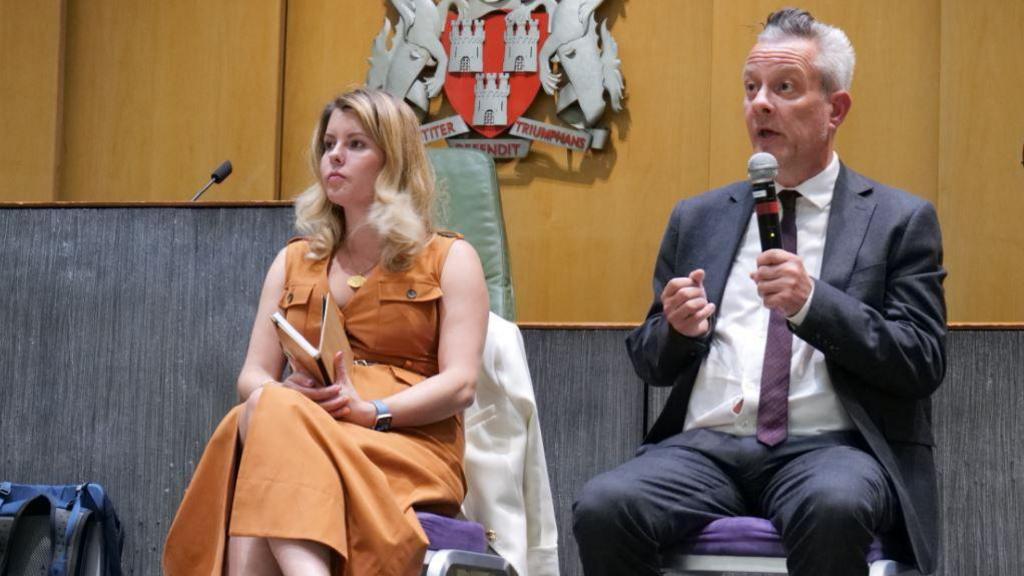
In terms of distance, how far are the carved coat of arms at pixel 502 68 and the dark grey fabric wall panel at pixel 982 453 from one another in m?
1.69

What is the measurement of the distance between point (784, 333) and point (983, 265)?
188 cm

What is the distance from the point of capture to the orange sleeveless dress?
7.62 feet

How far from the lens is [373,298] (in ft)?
9.17

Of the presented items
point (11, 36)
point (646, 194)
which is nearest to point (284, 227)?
point (646, 194)

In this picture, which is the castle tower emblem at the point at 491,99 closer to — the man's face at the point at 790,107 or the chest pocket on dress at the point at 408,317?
the chest pocket on dress at the point at 408,317

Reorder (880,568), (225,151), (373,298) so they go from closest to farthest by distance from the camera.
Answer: (880,568) < (373,298) < (225,151)

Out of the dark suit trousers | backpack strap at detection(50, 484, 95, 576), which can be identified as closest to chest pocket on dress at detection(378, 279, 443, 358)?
the dark suit trousers

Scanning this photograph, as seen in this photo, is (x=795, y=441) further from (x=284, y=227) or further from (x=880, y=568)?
(x=284, y=227)

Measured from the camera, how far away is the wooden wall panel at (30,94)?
197 inches

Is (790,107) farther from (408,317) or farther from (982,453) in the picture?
(982,453)

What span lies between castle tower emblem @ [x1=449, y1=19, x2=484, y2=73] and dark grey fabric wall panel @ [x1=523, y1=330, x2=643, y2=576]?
147 cm

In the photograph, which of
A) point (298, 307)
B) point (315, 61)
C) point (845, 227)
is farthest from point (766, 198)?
point (315, 61)

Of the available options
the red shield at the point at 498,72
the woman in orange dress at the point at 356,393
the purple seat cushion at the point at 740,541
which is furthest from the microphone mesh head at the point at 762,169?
the red shield at the point at 498,72

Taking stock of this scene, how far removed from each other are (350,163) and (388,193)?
0.10m
